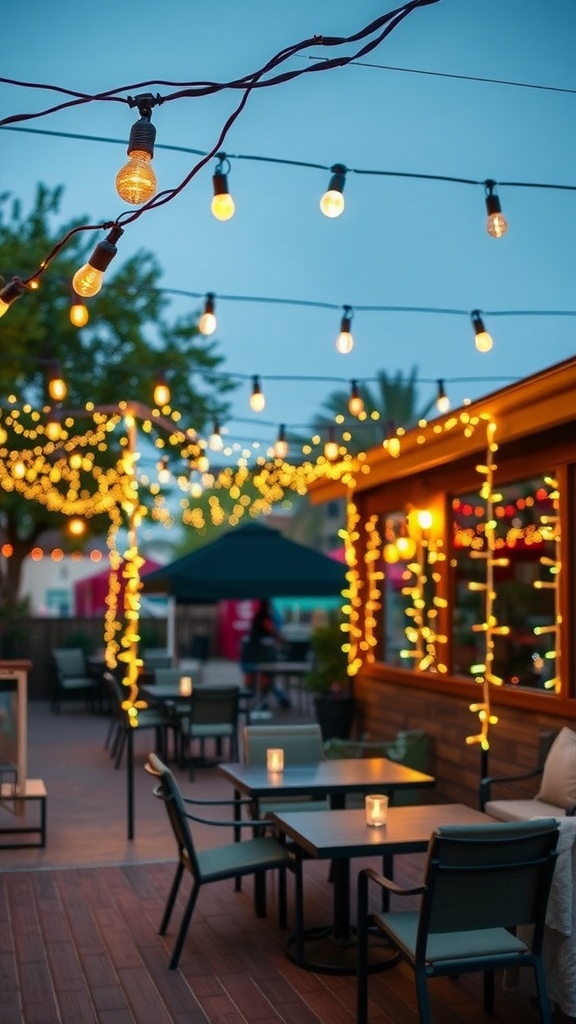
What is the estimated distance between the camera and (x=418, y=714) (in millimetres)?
9188

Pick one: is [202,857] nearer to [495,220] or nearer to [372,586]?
[495,220]

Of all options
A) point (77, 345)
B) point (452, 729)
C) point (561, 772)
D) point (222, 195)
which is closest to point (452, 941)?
point (561, 772)

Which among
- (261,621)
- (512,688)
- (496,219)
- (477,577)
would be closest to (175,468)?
(261,621)

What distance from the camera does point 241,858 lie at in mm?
5203

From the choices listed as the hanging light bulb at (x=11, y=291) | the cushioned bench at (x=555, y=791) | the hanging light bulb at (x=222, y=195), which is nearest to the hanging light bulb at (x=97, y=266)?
the hanging light bulb at (x=11, y=291)

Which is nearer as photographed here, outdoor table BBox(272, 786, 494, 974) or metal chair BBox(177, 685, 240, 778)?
outdoor table BBox(272, 786, 494, 974)

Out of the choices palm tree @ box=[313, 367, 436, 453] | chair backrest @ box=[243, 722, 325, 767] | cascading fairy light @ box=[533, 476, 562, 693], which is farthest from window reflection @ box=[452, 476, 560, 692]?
palm tree @ box=[313, 367, 436, 453]

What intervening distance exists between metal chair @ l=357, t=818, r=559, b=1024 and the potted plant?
657 cm

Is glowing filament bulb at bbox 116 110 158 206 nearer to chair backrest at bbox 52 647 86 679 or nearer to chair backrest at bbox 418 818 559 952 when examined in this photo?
chair backrest at bbox 418 818 559 952

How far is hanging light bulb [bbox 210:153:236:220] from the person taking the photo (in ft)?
15.4

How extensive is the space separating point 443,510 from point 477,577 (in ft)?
2.84

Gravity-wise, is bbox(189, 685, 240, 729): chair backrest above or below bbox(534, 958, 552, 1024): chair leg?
above

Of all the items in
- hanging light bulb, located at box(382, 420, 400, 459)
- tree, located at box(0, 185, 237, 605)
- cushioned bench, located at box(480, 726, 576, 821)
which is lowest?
cushioned bench, located at box(480, 726, 576, 821)

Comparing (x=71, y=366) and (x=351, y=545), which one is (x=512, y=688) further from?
(x=71, y=366)
